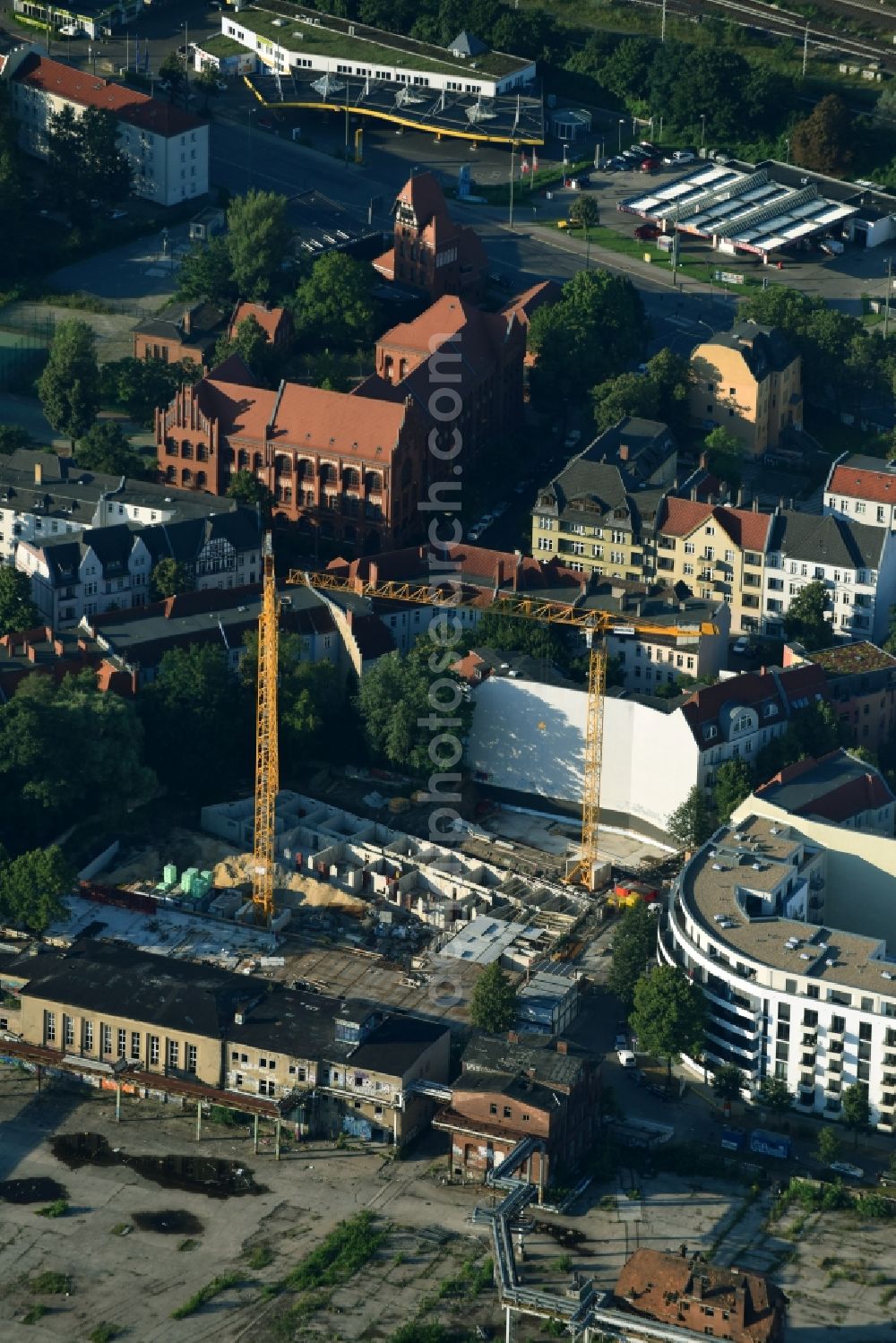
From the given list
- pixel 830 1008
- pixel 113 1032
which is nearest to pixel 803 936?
pixel 830 1008

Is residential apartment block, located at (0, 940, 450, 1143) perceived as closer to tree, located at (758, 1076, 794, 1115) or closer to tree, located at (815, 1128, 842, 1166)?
tree, located at (758, 1076, 794, 1115)

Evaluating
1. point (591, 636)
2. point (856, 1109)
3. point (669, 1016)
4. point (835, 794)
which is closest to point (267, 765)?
point (591, 636)

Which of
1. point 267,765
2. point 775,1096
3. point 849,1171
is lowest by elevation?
point 849,1171

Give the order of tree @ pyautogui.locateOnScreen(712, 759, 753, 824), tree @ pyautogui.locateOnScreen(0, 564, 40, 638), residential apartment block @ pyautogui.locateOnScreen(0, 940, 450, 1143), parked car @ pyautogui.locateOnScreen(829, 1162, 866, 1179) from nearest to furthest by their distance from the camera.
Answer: parked car @ pyautogui.locateOnScreen(829, 1162, 866, 1179), residential apartment block @ pyautogui.locateOnScreen(0, 940, 450, 1143), tree @ pyautogui.locateOnScreen(712, 759, 753, 824), tree @ pyautogui.locateOnScreen(0, 564, 40, 638)

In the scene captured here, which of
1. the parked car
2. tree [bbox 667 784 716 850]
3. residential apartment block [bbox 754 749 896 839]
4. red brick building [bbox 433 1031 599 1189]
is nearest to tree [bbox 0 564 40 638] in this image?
tree [bbox 667 784 716 850]

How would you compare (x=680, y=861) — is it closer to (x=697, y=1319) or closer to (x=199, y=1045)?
(x=199, y=1045)

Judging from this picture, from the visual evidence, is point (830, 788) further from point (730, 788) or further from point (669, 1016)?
point (669, 1016)
